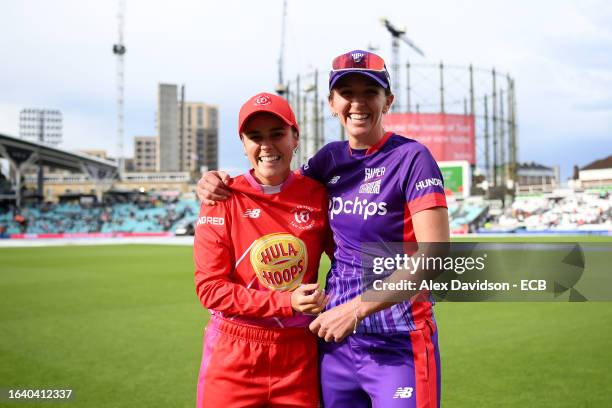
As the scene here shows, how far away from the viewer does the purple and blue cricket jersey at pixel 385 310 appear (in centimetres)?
287

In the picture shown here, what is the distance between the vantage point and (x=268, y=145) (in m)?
3.18

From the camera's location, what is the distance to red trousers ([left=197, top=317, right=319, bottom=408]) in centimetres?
299

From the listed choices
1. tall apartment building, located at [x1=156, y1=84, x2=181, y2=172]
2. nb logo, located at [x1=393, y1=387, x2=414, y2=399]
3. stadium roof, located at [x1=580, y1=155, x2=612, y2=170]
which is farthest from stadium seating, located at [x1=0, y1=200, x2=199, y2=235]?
tall apartment building, located at [x1=156, y1=84, x2=181, y2=172]

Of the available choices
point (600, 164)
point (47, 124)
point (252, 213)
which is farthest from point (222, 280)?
point (47, 124)

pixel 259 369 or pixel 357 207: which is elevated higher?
pixel 357 207

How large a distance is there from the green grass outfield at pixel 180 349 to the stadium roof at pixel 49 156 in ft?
150

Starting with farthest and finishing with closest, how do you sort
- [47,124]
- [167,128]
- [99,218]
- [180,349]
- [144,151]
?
[144,151] → [47,124] → [167,128] → [99,218] → [180,349]

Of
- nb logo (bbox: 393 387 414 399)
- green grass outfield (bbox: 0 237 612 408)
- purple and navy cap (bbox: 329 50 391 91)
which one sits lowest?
green grass outfield (bbox: 0 237 612 408)

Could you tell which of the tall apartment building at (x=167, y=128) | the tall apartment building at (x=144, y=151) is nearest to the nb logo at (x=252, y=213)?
the tall apartment building at (x=167, y=128)

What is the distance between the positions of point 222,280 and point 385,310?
2.99ft

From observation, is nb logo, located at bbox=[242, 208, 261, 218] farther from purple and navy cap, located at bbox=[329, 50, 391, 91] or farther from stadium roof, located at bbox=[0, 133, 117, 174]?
stadium roof, located at bbox=[0, 133, 117, 174]

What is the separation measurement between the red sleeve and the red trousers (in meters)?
0.22

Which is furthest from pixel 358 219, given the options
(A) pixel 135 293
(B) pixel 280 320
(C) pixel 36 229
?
(C) pixel 36 229

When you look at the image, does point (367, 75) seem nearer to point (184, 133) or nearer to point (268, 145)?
point (268, 145)
